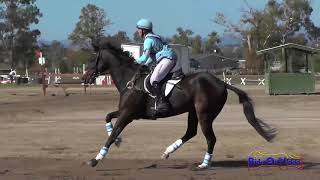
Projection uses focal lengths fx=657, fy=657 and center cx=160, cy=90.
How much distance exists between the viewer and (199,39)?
16212 cm

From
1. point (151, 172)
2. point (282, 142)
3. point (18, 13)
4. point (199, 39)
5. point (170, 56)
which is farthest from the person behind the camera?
point (199, 39)

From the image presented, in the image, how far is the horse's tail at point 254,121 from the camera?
12.5 meters

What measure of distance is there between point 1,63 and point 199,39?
190ft

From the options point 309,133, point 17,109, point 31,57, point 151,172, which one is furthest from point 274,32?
point 151,172

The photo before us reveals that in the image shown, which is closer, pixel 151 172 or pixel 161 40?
pixel 151 172

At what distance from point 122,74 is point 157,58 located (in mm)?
862

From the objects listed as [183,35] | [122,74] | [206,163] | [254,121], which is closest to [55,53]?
[183,35]

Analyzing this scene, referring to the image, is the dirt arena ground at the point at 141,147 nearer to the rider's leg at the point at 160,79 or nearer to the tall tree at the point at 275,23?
the rider's leg at the point at 160,79

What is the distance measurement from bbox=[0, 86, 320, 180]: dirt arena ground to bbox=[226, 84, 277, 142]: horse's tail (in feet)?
2.34

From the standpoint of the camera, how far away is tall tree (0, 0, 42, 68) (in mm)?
112125

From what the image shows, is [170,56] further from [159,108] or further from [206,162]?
[206,162]

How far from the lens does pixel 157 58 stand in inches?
480

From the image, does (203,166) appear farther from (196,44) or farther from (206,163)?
(196,44)

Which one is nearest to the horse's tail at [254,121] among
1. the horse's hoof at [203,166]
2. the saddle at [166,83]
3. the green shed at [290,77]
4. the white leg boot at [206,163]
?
the saddle at [166,83]
